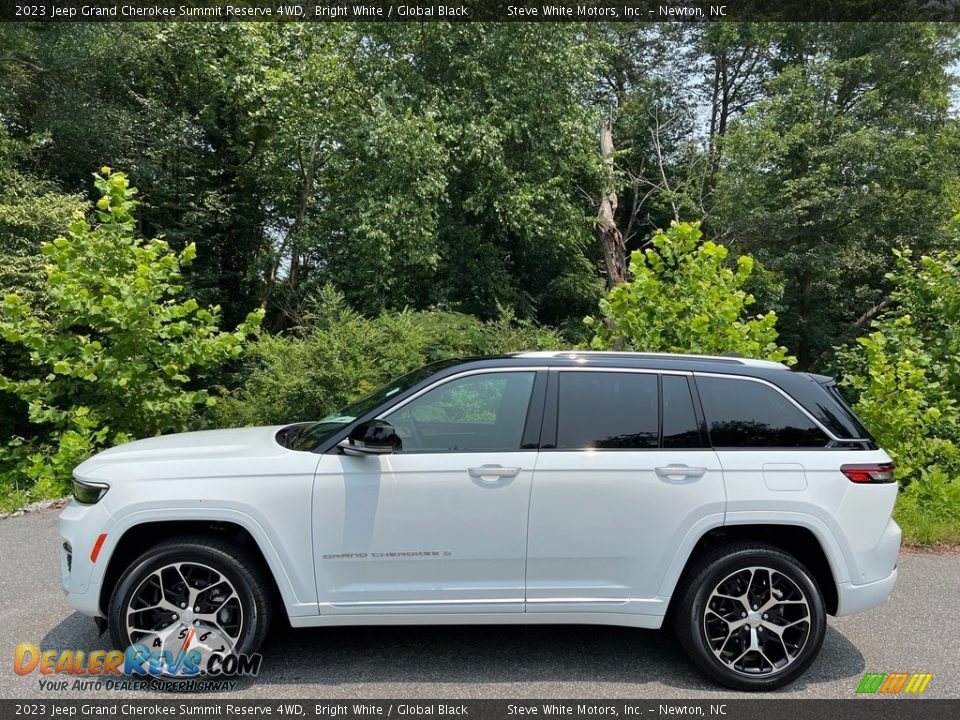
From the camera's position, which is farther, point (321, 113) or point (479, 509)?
point (321, 113)

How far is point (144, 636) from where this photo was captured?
387 cm

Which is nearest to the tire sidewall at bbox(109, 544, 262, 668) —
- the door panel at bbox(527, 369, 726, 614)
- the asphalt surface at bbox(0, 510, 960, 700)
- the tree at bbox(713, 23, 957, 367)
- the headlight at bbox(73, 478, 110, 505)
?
the asphalt surface at bbox(0, 510, 960, 700)

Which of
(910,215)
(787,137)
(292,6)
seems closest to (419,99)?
(292,6)

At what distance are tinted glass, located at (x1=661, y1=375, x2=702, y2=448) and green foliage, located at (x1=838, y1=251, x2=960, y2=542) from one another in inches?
153

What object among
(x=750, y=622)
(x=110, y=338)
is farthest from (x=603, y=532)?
(x=110, y=338)

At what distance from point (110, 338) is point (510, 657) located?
6.47 meters

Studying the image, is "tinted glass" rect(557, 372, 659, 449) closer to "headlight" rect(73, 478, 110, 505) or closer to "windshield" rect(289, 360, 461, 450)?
"windshield" rect(289, 360, 461, 450)

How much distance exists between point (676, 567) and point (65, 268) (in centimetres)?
750

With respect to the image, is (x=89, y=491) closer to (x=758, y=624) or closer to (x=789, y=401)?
(x=758, y=624)

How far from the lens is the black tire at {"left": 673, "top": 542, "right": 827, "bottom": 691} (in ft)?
12.7

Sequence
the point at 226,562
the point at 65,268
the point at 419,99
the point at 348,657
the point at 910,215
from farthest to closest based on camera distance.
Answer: the point at 910,215, the point at 419,99, the point at 65,268, the point at 348,657, the point at 226,562

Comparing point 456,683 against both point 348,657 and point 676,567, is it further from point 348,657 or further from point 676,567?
point 676,567

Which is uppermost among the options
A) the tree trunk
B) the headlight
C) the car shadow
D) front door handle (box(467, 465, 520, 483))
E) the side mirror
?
the tree trunk

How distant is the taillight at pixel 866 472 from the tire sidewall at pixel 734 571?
0.56 meters
